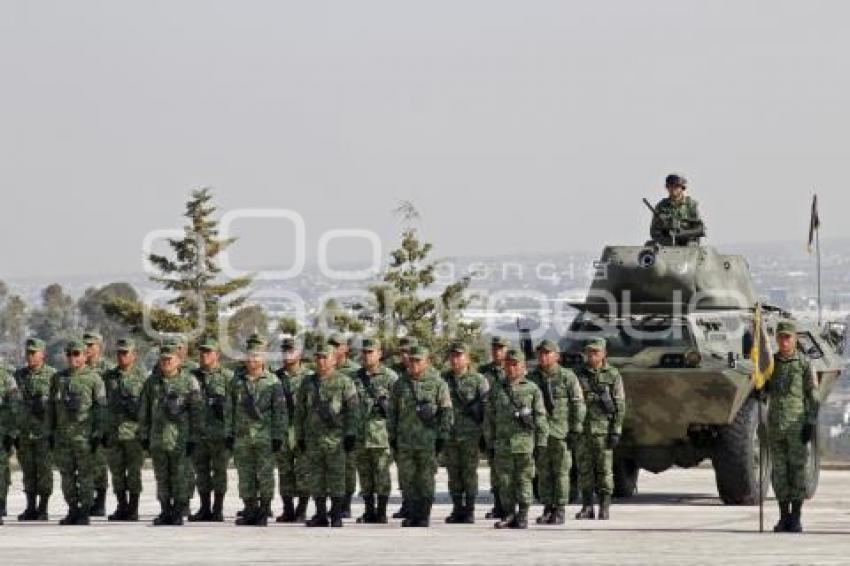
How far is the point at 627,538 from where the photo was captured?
18.3 meters

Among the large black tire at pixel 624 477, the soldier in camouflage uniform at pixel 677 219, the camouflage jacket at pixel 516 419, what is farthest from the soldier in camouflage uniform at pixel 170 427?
the soldier in camouflage uniform at pixel 677 219

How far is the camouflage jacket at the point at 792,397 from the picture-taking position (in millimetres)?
19281

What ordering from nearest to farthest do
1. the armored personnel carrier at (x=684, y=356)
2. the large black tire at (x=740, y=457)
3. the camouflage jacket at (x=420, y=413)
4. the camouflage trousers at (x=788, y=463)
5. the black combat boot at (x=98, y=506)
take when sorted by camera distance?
the camouflage trousers at (x=788, y=463) < the camouflage jacket at (x=420, y=413) < the black combat boot at (x=98, y=506) < the armored personnel carrier at (x=684, y=356) < the large black tire at (x=740, y=457)

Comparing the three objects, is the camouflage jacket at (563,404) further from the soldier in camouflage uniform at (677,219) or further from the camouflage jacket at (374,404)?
the soldier in camouflage uniform at (677,219)

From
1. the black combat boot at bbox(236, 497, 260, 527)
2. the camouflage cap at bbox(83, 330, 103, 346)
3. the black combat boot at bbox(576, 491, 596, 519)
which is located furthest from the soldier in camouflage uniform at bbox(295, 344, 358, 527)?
the black combat boot at bbox(576, 491, 596, 519)

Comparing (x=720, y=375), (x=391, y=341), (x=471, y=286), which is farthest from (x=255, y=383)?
(x=471, y=286)

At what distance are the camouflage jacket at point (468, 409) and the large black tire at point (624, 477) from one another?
4.71 m

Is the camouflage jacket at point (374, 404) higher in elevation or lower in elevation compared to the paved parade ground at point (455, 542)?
higher

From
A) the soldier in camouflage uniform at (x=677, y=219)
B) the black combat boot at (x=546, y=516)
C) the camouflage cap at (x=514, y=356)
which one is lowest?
the black combat boot at (x=546, y=516)

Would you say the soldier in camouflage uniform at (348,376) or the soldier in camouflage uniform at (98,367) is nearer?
the soldier in camouflage uniform at (348,376)

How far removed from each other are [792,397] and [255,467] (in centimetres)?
472

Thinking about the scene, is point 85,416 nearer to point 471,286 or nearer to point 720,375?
point 720,375

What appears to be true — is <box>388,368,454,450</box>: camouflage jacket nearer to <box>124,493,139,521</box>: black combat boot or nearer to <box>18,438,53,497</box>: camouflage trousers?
<box>124,493,139,521</box>: black combat boot

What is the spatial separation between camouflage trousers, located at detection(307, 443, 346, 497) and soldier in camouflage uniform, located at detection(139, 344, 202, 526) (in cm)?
113
